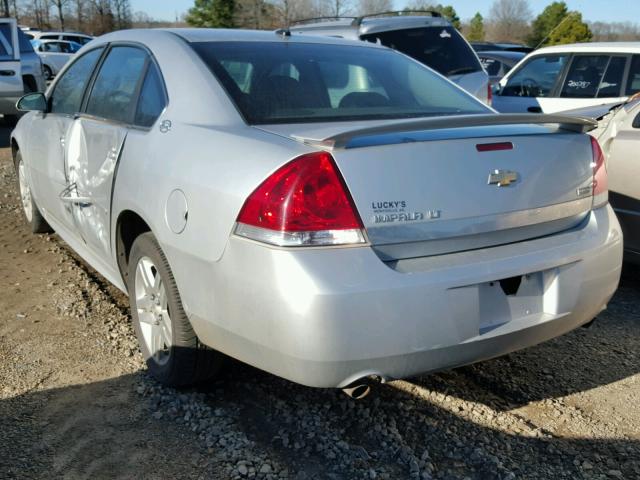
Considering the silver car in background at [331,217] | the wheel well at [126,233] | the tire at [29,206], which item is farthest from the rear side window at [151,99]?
the tire at [29,206]

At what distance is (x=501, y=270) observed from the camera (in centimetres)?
259

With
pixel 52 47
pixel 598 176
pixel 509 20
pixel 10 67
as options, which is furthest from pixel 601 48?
pixel 509 20

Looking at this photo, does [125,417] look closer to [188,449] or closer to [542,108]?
[188,449]

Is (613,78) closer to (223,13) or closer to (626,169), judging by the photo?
(626,169)

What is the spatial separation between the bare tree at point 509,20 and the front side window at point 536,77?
51455 mm

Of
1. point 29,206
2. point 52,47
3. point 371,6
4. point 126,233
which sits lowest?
point 29,206

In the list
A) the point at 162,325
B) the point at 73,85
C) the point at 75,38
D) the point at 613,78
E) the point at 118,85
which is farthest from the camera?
the point at 75,38

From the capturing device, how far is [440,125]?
265 centimetres

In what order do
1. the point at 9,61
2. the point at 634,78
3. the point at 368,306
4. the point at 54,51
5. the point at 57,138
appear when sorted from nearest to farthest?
1. the point at 368,306
2. the point at 57,138
3. the point at 634,78
4. the point at 9,61
5. the point at 54,51

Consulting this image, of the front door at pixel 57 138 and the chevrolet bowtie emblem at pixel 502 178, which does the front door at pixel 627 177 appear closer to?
the chevrolet bowtie emblem at pixel 502 178

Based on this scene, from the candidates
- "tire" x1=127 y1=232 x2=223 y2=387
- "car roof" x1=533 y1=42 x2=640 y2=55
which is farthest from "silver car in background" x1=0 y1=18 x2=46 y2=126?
"tire" x1=127 y1=232 x2=223 y2=387

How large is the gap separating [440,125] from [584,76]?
5.20m

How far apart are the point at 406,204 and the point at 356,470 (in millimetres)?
1027

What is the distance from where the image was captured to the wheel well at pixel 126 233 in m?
3.34
